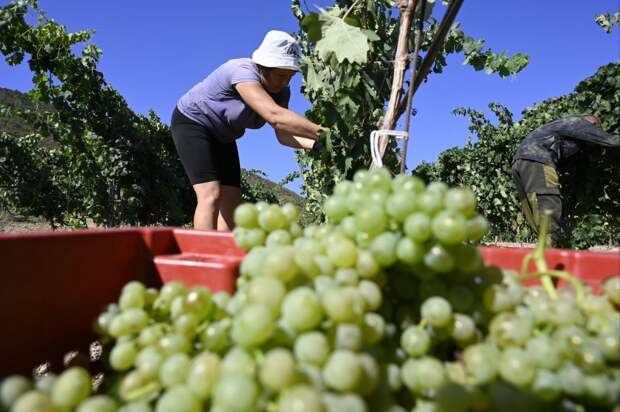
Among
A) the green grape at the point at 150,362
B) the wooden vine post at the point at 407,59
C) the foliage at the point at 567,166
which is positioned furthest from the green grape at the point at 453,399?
the foliage at the point at 567,166

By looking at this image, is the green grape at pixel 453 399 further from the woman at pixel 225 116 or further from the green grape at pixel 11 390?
the woman at pixel 225 116

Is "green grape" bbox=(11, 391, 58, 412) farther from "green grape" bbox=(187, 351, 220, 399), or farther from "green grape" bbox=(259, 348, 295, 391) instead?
"green grape" bbox=(259, 348, 295, 391)

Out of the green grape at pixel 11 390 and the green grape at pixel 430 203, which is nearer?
the green grape at pixel 11 390

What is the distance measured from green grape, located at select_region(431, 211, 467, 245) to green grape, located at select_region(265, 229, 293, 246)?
1.12 feet

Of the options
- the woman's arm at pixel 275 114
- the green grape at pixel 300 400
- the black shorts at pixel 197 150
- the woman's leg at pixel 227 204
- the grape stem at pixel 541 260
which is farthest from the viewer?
the woman's leg at pixel 227 204

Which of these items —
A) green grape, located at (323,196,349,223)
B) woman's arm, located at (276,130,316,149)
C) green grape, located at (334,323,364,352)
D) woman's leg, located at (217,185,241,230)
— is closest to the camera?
green grape, located at (334,323,364,352)

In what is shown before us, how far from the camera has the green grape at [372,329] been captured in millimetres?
646

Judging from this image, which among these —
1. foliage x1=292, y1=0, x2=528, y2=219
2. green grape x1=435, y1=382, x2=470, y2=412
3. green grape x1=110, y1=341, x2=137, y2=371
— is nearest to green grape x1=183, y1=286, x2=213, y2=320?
green grape x1=110, y1=341, x2=137, y2=371

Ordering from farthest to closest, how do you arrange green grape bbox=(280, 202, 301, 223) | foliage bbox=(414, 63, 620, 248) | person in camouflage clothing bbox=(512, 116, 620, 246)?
foliage bbox=(414, 63, 620, 248) < person in camouflage clothing bbox=(512, 116, 620, 246) < green grape bbox=(280, 202, 301, 223)

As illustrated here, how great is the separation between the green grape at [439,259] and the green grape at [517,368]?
0.52ft

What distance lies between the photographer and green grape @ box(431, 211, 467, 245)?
27.7 inches

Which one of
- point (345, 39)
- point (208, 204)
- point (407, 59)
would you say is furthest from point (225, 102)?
point (407, 59)

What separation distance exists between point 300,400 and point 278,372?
5 centimetres

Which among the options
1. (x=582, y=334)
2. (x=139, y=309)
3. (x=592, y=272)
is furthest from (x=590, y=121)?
(x=139, y=309)
